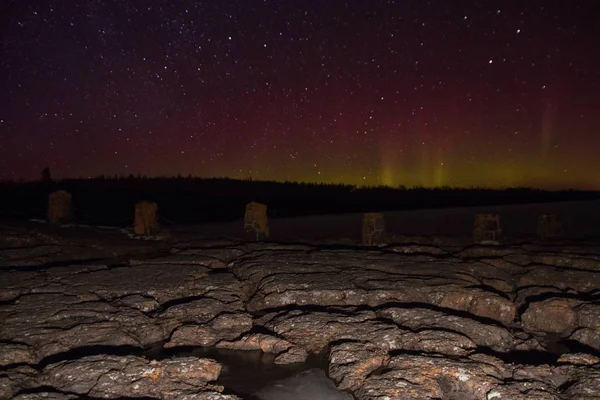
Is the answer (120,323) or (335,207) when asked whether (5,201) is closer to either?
(335,207)

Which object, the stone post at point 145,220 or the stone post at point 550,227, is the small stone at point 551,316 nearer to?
the stone post at point 550,227

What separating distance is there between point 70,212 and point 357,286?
32.2 ft

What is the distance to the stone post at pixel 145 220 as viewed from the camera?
1059cm

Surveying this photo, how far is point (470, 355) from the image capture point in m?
3.37

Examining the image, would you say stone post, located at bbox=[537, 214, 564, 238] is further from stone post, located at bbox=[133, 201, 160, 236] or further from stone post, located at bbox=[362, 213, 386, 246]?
stone post, located at bbox=[133, 201, 160, 236]

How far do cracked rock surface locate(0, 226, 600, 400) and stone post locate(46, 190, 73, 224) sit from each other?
4.89 metres

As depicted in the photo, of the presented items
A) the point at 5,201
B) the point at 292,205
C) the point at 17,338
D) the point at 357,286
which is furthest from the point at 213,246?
the point at 5,201

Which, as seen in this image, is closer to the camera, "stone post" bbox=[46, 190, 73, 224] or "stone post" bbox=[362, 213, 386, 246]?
"stone post" bbox=[362, 213, 386, 246]

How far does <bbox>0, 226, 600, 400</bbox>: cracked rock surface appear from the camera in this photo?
2971mm

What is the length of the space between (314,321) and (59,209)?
33.6 feet

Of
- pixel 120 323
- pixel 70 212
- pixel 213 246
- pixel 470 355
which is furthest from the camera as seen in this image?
pixel 70 212

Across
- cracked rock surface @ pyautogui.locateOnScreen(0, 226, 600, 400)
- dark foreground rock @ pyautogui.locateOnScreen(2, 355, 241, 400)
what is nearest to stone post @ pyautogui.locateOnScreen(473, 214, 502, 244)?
cracked rock surface @ pyautogui.locateOnScreen(0, 226, 600, 400)

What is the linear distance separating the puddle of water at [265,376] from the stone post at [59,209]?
9.67 meters

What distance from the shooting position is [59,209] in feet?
39.0
